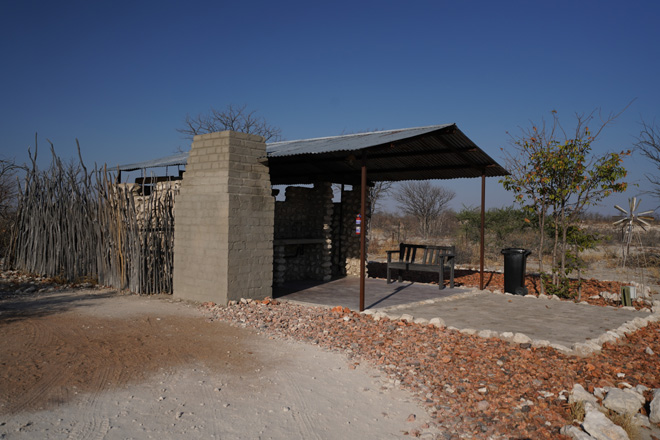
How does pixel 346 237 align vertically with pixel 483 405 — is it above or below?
above

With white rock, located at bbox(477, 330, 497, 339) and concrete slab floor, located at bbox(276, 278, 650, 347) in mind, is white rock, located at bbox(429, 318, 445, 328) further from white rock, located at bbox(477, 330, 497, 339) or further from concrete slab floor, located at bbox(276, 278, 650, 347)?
white rock, located at bbox(477, 330, 497, 339)

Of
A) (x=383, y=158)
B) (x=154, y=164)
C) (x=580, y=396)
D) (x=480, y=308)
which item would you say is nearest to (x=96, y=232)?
(x=154, y=164)

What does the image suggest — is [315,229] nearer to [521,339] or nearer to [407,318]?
[407,318]

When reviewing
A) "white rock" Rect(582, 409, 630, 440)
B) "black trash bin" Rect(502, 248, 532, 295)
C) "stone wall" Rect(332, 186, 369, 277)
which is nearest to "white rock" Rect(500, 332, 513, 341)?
"white rock" Rect(582, 409, 630, 440)

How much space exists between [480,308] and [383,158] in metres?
3.68

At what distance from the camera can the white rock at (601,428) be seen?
3377 millimetres

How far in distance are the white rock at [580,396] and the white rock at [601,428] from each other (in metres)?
0.46

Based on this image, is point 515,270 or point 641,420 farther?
point 515,270

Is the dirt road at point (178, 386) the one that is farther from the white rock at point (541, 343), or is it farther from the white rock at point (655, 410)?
the white rock at point (541, 343)

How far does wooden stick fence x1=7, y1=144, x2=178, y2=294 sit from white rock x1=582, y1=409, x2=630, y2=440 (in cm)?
730

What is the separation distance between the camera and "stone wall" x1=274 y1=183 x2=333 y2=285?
10.9 m

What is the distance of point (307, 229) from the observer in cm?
1128

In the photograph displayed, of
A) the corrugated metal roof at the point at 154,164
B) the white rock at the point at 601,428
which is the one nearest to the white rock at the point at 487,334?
the white rock at the point at 601,428

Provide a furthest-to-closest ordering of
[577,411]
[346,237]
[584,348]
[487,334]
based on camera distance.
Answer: [346,237], [487,334], [584,348], [577,411]
